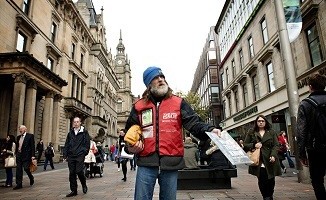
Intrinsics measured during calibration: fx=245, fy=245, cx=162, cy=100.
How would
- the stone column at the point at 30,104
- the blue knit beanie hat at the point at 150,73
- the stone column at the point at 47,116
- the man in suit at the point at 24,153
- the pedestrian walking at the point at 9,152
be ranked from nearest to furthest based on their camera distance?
the blue knit beanie hat at the point at 150,73 < the man in suit at the point at 24,153 < the pedestrian walking at the point at 9,152 < the stone column at the point at 30,104 < the stone column at the point at 47,116

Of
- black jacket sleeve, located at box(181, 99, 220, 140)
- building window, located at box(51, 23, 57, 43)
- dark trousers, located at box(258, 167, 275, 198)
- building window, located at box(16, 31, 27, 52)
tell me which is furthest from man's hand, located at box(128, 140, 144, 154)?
building window, located at box(51, 23, 57, 43)

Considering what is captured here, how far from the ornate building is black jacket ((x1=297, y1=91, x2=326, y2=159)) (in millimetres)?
11766

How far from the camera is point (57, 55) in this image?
25250 mm

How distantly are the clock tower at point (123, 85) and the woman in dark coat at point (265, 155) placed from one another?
69.6m

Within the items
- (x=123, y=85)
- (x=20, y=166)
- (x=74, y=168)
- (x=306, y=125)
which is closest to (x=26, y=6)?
(x=20, y=166)

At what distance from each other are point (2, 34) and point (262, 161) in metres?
18.3

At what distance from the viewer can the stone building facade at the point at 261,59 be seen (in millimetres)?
14414

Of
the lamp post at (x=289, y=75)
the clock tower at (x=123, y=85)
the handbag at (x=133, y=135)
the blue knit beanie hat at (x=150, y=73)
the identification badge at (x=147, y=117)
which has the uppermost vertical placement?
the clock tower at (x=123, y=85)

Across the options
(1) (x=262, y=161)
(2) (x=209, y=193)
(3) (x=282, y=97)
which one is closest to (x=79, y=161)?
(2) (x=209, y=193)

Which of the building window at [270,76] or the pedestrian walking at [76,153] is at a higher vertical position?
the building window at [270,76]

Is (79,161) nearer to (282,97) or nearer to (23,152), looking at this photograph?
(23,152)

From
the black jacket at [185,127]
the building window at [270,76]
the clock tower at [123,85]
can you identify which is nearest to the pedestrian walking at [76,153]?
the black jacket at [185,127]

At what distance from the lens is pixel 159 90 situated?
2.74 meters

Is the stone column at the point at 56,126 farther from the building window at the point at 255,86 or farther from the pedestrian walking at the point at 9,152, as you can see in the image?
the building window at the point at 255,86
